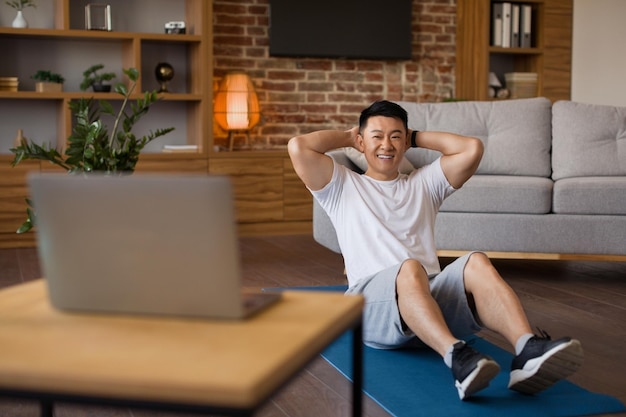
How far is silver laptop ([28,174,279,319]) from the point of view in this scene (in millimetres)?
1269

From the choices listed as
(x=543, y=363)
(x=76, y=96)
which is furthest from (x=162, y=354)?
(x=76, y=96)

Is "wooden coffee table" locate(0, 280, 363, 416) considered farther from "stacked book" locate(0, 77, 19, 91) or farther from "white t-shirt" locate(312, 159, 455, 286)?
"stacked book" locate(0, 77, 19, 91)

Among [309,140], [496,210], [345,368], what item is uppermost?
[309,140]

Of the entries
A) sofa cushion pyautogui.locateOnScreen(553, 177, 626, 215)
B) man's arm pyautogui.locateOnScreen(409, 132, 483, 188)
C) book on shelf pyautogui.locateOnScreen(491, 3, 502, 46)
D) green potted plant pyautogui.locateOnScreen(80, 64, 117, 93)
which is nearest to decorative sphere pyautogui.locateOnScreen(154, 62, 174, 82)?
green potted plant pyautogui.locateOnScreen(80, 64, 117, 93)

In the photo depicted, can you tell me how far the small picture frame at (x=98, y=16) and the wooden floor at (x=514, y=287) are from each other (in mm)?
1542

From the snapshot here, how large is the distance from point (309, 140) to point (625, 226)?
2.14 meters

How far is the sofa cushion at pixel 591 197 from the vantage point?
4.50 m

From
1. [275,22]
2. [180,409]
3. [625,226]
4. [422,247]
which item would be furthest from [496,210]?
[180,409]

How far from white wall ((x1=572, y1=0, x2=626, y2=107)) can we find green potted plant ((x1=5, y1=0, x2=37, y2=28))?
165 inches

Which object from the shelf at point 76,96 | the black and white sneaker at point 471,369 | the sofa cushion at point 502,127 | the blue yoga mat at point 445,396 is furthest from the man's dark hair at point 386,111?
the shelf at point 76,96

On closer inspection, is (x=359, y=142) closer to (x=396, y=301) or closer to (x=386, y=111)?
(x=386, y=111)

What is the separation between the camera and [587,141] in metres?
5.01

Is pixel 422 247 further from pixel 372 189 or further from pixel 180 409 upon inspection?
pixel 180 409

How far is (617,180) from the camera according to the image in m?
4.60
